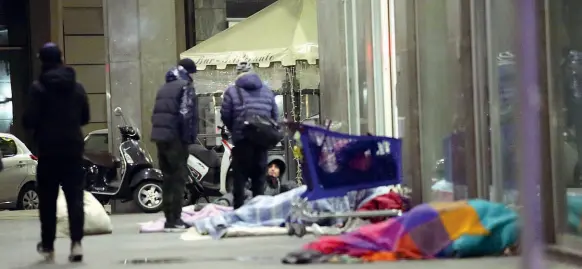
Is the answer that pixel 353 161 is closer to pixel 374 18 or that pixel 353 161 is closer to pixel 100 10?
pixel 374 18

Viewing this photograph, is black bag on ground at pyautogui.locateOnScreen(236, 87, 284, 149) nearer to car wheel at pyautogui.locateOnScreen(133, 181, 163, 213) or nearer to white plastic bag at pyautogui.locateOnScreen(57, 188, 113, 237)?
white plastic bag at pyautogui.locateOnScreen(57, 188, 113, 237)

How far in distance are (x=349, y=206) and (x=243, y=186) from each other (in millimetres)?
1589

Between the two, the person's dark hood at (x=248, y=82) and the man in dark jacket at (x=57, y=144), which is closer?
the man in dark jacket at (x=57, y=144)

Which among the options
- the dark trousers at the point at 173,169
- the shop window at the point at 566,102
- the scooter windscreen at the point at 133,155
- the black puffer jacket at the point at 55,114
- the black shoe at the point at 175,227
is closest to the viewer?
the shop window at the point at 566,102

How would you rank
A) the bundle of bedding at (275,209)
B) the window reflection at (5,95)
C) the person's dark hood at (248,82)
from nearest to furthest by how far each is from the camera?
1. the bundle of bedding at (275,209)
2. the person's dark hood at (248,82)
3. the window reflection at (5,95)

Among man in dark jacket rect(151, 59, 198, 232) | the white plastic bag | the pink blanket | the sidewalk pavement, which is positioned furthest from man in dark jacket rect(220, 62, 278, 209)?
the white plastic bag

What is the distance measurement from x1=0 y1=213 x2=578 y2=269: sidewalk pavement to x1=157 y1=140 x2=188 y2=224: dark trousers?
40 cm

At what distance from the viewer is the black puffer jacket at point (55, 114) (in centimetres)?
772

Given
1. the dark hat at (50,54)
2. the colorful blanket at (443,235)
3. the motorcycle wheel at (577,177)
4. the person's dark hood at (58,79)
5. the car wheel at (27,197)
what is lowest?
the car wheel at (27,197)

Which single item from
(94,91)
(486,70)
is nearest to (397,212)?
(486,70)

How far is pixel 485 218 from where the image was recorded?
7082 millimetres

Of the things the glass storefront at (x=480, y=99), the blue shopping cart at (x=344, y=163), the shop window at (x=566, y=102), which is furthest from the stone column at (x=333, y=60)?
the shop window at (x=566, y=102)

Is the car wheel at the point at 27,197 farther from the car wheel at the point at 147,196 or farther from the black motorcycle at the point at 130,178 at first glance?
the car wheel at the point at 147,196

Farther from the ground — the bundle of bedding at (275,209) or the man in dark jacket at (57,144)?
the man in dark jacket at (57,144)
